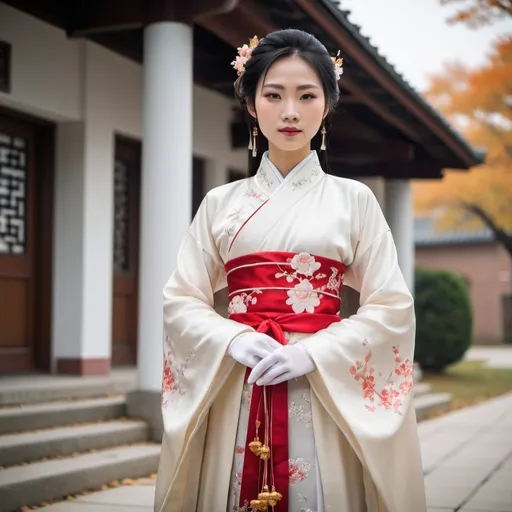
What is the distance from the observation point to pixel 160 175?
20.7 ft

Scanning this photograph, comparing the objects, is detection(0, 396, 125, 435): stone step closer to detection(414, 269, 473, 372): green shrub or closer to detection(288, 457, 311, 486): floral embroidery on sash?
detection(288, 457, 311, 486): floral embroidery on sash

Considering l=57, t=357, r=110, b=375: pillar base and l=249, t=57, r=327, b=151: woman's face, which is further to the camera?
l=57, t=357, r=110, b=375: pillar base

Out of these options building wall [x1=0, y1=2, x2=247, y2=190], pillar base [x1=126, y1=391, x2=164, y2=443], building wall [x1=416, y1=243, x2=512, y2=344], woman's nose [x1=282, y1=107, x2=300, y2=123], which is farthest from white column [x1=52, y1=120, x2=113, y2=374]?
building wall [x1=416, y1=243, x2=512, y2=344]

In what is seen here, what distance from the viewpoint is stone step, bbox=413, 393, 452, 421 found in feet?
32.0

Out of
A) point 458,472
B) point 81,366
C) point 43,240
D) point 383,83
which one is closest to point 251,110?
point 458,472

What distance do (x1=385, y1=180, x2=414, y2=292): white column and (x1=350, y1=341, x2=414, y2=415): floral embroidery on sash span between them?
914cm

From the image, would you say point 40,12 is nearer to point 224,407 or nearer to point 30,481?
point 30,481

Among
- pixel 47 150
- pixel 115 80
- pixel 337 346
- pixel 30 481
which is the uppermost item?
pixel 115 80

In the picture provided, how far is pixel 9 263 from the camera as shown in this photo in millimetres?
7441

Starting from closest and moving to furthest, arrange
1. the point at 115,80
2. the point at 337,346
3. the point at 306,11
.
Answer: the point at 337,346 < the point at 306,11 < the point at 115,80

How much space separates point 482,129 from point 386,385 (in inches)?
699

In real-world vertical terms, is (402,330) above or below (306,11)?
below

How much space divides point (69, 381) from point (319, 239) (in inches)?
187

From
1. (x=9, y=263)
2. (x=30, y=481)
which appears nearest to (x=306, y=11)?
(x=9, y=263)
